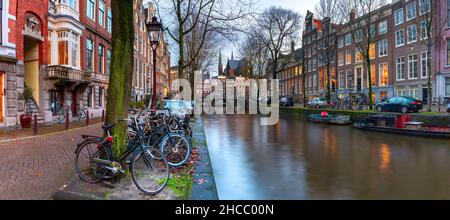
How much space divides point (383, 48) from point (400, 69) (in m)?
4.70

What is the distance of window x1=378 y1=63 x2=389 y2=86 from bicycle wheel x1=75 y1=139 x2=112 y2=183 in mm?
42407

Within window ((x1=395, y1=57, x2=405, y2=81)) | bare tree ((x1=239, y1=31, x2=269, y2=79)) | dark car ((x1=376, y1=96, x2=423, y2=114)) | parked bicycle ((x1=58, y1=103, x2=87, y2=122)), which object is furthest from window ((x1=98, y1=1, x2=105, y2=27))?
window ((x1=395, y1=57, x2=405, y2=81))

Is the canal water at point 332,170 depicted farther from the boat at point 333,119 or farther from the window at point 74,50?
the window at point 74,50

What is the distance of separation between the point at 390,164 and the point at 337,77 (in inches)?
1821

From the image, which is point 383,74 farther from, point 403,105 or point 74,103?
point 74,103

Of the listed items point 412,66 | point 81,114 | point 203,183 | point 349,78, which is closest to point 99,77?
point 81,114

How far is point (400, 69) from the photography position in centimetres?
3878

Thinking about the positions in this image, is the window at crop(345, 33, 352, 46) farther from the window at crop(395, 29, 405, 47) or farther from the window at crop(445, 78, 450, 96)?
the window at crop(445, 78, 450, 96)

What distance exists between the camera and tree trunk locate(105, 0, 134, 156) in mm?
5953

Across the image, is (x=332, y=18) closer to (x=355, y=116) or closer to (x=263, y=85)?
(x=355, y=116)

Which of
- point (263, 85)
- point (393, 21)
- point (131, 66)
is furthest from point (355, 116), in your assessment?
point (263, 85)

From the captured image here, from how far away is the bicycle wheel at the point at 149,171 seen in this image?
17.1 ft

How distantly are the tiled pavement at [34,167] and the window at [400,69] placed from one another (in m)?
38.1

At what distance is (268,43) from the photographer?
38.2 m
